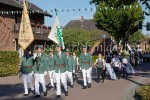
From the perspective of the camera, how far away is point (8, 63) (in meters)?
28.9

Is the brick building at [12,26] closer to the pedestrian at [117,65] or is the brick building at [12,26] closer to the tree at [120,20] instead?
the tree at [120,20]

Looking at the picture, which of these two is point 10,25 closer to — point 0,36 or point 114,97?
point 0,36

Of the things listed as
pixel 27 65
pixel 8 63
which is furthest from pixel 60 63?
pixel 8 63

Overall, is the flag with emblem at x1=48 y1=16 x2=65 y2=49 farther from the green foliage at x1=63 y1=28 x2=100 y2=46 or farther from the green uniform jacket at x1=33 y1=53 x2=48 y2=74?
the green foliage at x1=63 y1=28 x2=100 y2=46

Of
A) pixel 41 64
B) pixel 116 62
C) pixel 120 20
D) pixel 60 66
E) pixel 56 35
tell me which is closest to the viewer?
pixel 60 66

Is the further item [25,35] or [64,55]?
[25,35]

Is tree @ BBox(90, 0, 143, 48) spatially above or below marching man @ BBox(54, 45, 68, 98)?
above

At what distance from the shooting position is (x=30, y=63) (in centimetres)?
1579

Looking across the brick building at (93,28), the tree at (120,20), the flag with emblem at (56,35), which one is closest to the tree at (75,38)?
the tree at (120,20)

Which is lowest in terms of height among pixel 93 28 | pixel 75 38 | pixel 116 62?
pixel 116 62

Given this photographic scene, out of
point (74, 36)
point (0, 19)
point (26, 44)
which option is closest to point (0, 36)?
point (0, 19)

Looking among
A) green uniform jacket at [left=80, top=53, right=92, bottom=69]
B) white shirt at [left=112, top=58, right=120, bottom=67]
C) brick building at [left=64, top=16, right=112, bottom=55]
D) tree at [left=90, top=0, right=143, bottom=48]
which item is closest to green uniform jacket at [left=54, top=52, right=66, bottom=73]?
green uniform jacket at [left=80, top=53, right=92, bottom=69]

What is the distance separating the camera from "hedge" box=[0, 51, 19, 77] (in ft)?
91.8

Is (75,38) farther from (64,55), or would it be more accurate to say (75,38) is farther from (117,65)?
(64,55)
